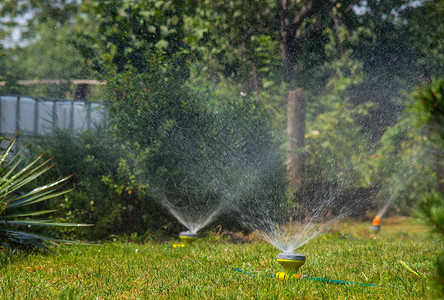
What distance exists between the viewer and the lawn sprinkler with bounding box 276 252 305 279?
109 inches

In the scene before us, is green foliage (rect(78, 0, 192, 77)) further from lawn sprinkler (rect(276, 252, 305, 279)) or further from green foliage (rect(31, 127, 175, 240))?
lawn sprinkler (rect(276, 252, 305, 279))

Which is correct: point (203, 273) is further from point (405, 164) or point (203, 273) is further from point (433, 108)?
point (405, 164)

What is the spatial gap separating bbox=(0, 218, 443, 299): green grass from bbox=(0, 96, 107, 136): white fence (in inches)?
105

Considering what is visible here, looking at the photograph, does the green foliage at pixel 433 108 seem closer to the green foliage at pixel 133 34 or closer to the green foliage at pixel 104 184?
the green foliage at pixel 104 184

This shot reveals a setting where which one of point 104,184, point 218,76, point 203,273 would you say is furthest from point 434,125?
point 218,76

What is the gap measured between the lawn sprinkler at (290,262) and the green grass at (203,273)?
0.07 m

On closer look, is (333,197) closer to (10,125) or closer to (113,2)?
(113,2)

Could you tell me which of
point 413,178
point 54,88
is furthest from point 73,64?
point 413,178

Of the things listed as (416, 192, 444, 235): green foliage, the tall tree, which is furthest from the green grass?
the tall tree

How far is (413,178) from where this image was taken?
8992 millimetres

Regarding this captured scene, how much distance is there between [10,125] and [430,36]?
22.2 feet

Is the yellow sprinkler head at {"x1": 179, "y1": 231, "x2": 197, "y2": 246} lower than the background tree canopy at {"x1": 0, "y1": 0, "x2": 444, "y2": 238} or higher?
lower

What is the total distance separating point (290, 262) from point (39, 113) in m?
5.30

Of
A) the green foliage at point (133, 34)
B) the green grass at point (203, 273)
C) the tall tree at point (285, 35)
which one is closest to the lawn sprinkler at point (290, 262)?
the green grass at point (203, 273)
